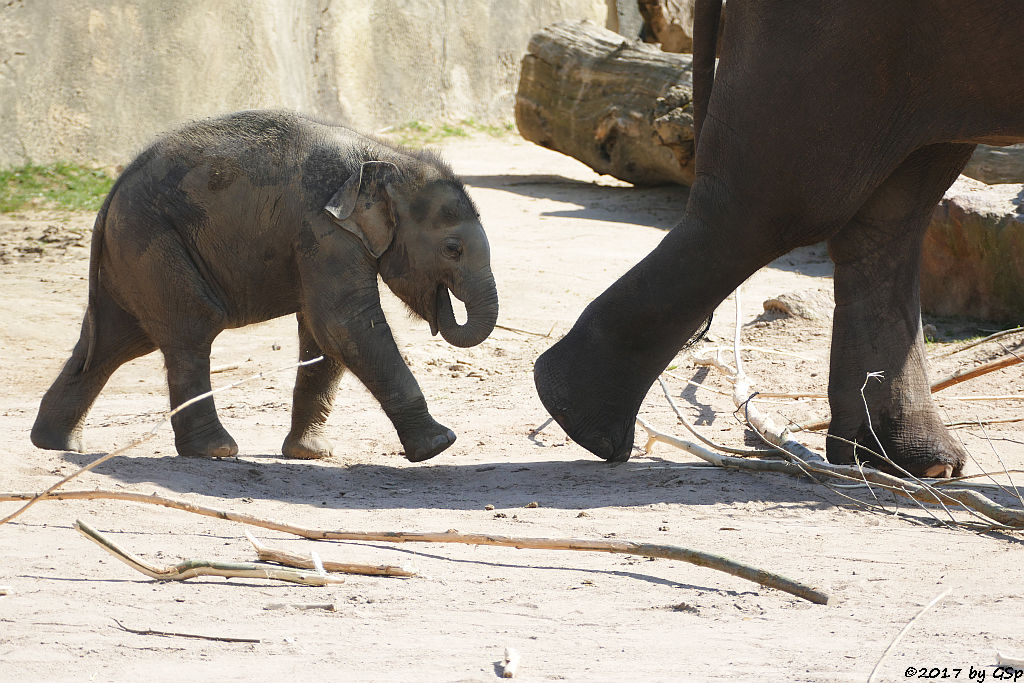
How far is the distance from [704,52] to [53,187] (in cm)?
779

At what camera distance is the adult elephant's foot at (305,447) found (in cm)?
476

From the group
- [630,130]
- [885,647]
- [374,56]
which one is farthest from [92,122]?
[885,647]

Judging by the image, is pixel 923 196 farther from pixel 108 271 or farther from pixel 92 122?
pixel 92 122

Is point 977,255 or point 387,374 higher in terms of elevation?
point 977,255

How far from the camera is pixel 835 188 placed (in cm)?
364

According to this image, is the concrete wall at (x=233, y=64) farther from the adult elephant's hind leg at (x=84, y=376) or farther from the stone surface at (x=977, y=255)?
the stone surface at (x=977, y=255)

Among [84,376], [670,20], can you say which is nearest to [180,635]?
[84,376]

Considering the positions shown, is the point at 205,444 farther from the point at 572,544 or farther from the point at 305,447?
the point at 572,544

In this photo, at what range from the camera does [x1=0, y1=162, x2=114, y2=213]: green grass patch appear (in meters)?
9.96

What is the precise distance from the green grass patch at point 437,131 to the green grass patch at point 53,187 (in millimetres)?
3624

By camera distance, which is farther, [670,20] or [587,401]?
[670,20]

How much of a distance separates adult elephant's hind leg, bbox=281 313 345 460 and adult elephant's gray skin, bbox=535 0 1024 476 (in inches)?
42.2

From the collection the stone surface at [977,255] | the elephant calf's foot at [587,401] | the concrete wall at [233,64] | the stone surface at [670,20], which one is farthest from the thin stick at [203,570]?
the stone surface at [670,20]

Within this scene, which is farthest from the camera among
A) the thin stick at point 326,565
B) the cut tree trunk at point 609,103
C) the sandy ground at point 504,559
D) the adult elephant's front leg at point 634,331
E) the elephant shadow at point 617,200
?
the cut tree trunk at point 609,103
